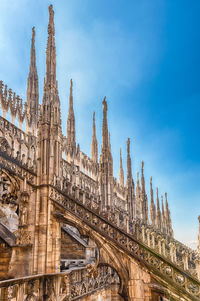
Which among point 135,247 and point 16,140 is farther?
point 16,140

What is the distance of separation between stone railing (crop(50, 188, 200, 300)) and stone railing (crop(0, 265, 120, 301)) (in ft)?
4.21

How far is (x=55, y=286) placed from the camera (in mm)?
7941

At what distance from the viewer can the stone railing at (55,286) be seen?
21.2 feet

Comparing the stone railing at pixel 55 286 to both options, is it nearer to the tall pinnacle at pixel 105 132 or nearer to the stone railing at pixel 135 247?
the stone railing at pixel 135 247

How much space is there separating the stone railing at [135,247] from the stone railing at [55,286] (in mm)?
1284

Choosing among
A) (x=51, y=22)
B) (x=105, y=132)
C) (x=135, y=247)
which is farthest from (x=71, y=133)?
(x=135, y=247)

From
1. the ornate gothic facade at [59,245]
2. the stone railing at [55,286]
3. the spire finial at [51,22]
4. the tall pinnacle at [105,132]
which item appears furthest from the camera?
the tall pinnacle at [105,132]

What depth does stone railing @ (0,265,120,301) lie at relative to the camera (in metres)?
6.45

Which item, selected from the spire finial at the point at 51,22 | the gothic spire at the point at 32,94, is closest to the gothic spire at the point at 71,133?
the gothic spire at the point at 32,94

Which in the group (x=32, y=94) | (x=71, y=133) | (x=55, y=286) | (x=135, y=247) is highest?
(x=32, y=94)

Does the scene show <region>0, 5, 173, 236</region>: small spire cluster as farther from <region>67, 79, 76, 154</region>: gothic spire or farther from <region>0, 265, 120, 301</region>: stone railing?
<region>0, 265, 120, 301</region>: stone railing

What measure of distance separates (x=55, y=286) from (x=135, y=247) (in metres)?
2.63

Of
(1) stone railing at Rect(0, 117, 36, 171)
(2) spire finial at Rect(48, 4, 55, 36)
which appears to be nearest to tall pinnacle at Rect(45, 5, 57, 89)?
(2) spire finial at Rect(48, 4, 55, 36)

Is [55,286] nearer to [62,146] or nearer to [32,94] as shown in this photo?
[62,146]
